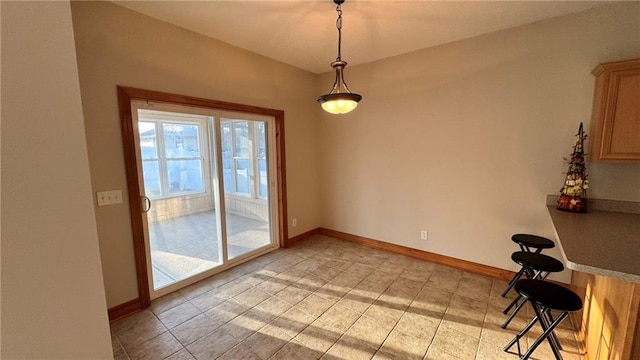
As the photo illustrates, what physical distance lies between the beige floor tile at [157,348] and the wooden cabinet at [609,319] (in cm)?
290

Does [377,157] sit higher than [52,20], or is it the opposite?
[52,20]

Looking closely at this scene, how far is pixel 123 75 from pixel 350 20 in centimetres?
222

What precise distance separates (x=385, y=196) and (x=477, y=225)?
1.22 meters

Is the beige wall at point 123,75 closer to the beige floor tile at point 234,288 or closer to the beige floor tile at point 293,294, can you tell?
the beige floor tile at point 234,288

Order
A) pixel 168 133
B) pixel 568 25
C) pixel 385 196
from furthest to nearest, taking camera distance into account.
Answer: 1. pixel 385 196
2. pixel 168 133
3. pixel 568 25

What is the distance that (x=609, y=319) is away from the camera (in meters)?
1.63

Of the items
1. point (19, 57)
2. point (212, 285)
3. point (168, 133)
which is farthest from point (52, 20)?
point (168, 133)

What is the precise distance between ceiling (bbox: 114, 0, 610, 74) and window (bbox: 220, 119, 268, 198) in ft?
3.51

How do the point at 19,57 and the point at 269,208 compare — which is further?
the point at 269,208

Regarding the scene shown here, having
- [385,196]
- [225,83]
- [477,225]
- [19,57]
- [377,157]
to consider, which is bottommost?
[477,225]

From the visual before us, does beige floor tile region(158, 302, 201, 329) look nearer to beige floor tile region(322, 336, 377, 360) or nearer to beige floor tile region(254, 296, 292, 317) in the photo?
beige floor tile region(254, 296, 292, 317)

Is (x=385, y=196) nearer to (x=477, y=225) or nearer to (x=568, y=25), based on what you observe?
(x=477, y=225)

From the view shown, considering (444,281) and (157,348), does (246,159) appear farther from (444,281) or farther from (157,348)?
(444,281)

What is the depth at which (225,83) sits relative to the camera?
3.15m
